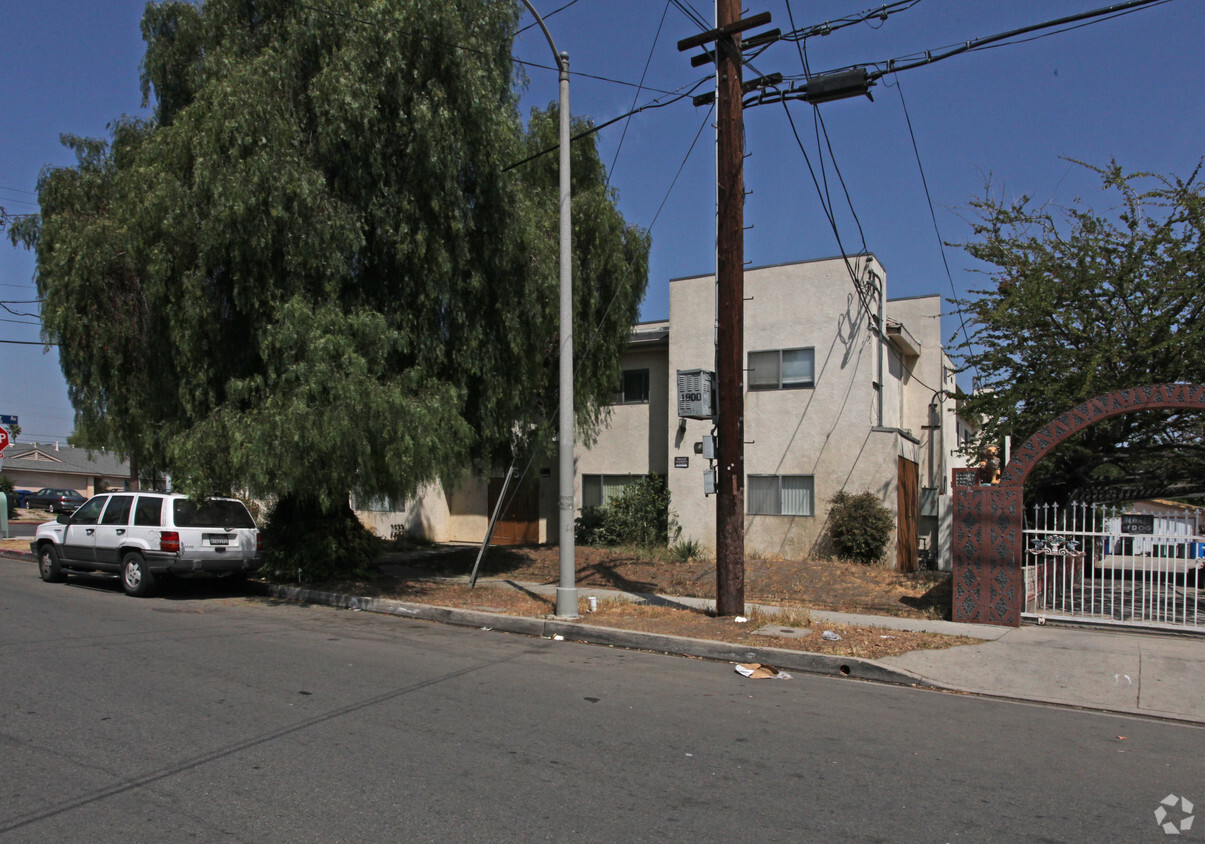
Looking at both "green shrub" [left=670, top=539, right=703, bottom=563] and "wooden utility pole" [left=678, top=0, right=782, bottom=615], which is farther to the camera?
"green shrub" [left=670, top=539, right=703, bottom=563]

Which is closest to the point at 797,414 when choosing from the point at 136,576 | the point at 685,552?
the point at 685,552

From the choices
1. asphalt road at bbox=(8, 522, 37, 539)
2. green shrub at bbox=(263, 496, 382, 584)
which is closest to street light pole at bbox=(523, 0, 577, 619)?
green shrub at bbox=(263, 496, 382, 584)

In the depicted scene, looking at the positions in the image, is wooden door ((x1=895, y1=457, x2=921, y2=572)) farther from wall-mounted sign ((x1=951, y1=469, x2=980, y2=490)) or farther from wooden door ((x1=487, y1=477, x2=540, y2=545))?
wooden door ((x1=487, y1=477, x2=540, y2=545))

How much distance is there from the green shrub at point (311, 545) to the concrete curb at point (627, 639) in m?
0.72

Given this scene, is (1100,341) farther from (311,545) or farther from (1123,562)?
(311,545)

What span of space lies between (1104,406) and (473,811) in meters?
9.88

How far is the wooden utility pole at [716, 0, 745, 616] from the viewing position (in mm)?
11203

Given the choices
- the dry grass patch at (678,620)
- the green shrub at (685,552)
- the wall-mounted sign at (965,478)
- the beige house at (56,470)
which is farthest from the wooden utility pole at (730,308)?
the beige house at (56,470)

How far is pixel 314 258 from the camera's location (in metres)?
12.6

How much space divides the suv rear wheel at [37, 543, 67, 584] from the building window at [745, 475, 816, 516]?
44.7 feet

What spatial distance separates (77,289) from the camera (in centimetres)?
1448

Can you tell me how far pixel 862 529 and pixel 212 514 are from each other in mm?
12085

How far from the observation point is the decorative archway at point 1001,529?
11117mm

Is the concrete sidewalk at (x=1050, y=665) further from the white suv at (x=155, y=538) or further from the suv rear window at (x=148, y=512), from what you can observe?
the suv rear window at (x=148, y=512)
